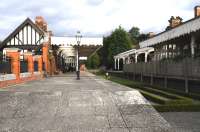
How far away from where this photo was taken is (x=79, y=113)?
12680mm

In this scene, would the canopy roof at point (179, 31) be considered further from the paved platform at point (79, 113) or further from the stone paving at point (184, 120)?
the paved platform at point (79, 113)

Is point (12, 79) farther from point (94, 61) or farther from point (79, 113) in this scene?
point (94, 61)

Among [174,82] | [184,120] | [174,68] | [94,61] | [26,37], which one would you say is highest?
[26,37]

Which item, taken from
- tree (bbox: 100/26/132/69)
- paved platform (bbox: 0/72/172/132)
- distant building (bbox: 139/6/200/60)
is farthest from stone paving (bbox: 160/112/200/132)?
tree (bbox: 100/26/132/69)

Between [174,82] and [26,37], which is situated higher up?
[26,37]

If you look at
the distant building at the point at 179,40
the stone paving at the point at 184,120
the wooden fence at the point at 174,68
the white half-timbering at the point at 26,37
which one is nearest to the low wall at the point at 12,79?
the wooden fence at the point at 174,68

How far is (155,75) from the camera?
1234 inches

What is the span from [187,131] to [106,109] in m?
2.91

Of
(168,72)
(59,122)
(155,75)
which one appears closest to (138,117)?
(59,122)

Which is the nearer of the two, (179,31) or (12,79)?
(12,79)

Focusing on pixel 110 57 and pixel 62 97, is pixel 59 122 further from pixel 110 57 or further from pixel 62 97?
pixel 110 57

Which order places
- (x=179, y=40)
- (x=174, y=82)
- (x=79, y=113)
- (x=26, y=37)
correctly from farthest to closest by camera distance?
1. (x=26, y=37)
2. (x=179, y=40)
3. (x=174, y=82)
4. (x=79, y=113)

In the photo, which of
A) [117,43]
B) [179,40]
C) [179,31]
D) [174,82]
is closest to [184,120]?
[174,82]

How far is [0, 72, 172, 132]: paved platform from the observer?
11.5 metres
